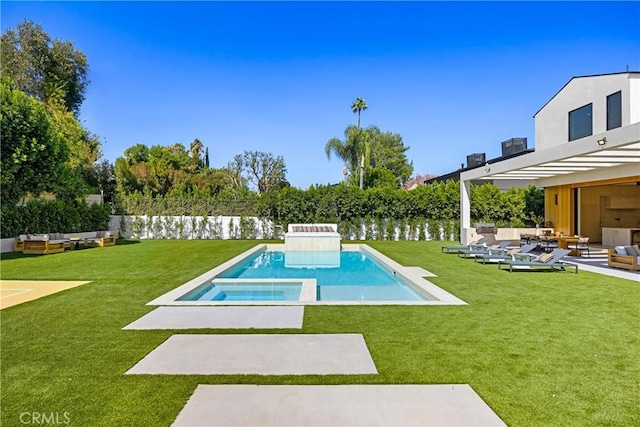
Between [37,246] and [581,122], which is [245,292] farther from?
[581,122]

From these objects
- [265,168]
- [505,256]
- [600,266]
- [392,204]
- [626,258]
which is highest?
[265,168]

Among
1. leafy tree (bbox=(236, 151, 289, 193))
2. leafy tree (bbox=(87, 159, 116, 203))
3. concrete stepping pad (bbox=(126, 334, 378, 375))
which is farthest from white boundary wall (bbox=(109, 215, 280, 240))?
concrete stepping pad (bbox=(126, 334, 378, 375))

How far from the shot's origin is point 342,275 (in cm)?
1130

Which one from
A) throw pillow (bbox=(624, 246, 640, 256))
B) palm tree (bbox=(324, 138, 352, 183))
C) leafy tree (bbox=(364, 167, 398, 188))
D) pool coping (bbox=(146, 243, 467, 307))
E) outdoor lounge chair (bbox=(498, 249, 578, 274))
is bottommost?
pool coping (bbox=(146, 243, 467, 307))

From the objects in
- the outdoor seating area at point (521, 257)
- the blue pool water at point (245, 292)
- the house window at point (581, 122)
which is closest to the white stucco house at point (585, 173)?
the house window at point (581, 122)

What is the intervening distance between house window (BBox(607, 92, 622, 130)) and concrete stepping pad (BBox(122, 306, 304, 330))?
17045 millimetres

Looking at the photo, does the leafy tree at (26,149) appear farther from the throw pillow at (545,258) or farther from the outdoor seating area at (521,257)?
the throw pillow at (545,258)

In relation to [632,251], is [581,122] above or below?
above

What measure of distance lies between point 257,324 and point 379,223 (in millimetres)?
17219

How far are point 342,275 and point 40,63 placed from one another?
2536 cm

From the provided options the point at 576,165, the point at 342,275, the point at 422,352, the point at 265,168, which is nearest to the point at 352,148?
the point at 265,168

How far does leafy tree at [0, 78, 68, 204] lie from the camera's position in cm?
1484

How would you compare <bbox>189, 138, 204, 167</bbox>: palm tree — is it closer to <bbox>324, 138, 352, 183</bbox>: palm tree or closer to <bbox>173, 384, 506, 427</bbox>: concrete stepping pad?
<bbox>324, 138, 352, 183</bbox>: palm tree

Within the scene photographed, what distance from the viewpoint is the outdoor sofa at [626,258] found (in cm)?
1013
